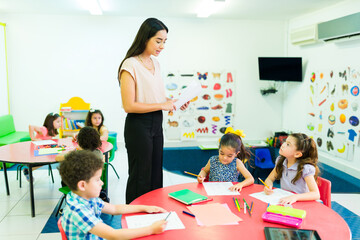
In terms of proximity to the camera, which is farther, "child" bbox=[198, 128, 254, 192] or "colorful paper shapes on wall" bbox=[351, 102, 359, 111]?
"colorful paper shapes on wall" bbox=[351, 102, 359, 111]

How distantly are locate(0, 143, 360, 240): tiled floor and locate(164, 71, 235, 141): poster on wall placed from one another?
1.90 metres

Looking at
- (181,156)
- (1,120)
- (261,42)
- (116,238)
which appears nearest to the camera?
(116,238)

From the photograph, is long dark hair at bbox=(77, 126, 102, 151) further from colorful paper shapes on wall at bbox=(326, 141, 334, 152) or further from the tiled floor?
colorful paper shapes on wall at bbox=(326, 141, 334, 152)

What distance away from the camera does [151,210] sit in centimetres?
149

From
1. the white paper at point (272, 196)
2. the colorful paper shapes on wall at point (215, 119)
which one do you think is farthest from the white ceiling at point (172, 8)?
the white paper at point (272, 196)

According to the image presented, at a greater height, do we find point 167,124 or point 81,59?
point 81,59

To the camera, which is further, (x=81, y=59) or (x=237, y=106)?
(x=237, y=106)

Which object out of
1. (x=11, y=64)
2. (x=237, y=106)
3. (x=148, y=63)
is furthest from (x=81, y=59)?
(x=148, y=63)

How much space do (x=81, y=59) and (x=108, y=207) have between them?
16.9 ft

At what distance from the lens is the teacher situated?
1892 mm

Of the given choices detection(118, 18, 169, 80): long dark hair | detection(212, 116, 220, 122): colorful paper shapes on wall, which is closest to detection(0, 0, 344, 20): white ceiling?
detection(212, 116, 220, 122): colorful paper shapes on wall

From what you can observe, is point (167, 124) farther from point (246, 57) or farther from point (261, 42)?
point (261, 42)

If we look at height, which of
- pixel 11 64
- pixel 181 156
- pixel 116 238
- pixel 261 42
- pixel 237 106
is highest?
pixel 261 42

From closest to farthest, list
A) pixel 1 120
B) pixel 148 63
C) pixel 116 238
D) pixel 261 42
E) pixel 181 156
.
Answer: pixel 116 238, pixel 148 63, pixel 1 120, pixel 181 156, pixel 261 42
